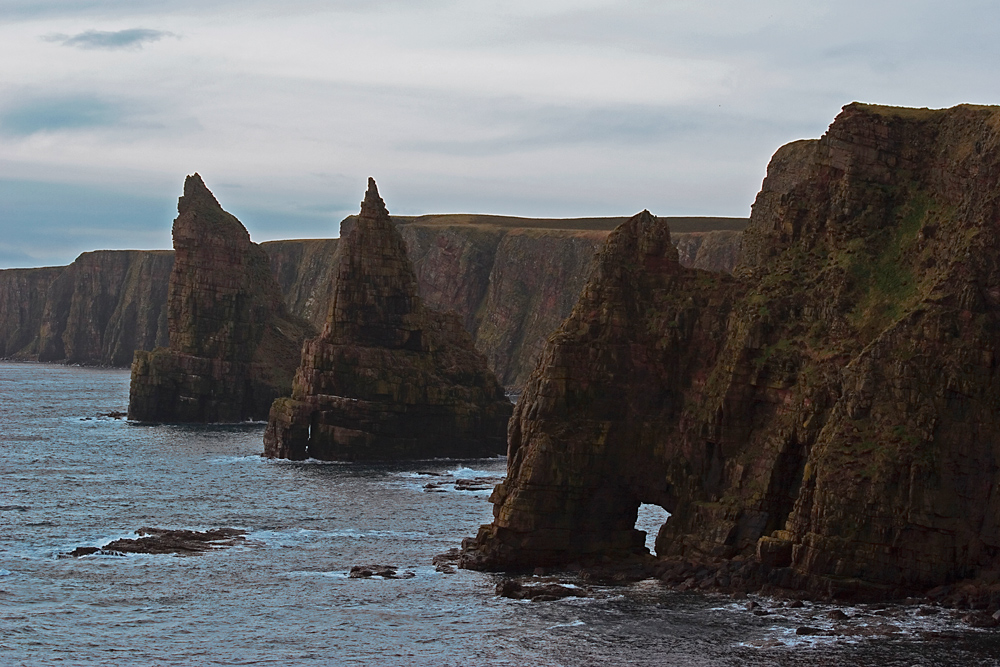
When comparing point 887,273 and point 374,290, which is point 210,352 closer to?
point 374,290

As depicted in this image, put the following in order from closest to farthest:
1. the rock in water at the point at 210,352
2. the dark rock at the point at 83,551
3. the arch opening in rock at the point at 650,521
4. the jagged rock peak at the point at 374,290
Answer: the dark rock at the point at 83,551
the arch opening in rock at the point at 650,521
the jagged rock peak at the point at 374,290
the rock in water at the point at 210,352

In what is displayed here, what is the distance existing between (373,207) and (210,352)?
47673 mm

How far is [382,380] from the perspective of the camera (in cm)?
14862

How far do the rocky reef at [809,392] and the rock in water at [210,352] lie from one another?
114 metres

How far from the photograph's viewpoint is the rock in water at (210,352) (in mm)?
193000

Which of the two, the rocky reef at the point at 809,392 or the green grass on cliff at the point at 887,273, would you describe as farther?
the green grass on cliff at the point at 887,273

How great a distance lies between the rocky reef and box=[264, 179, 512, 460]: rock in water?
63.4 m

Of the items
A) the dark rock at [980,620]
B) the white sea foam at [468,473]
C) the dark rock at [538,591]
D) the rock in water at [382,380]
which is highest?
the rock in water at [382,380]

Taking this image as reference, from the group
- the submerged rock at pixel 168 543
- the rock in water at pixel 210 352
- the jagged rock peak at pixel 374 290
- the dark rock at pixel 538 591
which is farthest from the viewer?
the rock in water at pixel 210 352

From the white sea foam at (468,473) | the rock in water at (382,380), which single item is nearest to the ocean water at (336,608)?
the white sea foam at (468,473)

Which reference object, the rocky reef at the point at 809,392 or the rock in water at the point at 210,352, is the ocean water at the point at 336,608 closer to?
the rocky reef at the point at 809,392

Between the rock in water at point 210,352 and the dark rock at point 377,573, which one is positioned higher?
the rock in water at point 210,352

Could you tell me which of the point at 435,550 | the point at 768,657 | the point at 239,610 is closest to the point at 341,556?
the point at 435,550

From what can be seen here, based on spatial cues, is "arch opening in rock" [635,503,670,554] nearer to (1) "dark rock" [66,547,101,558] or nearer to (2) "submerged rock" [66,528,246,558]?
(2) "submerged rock" [66,528,246,558]
